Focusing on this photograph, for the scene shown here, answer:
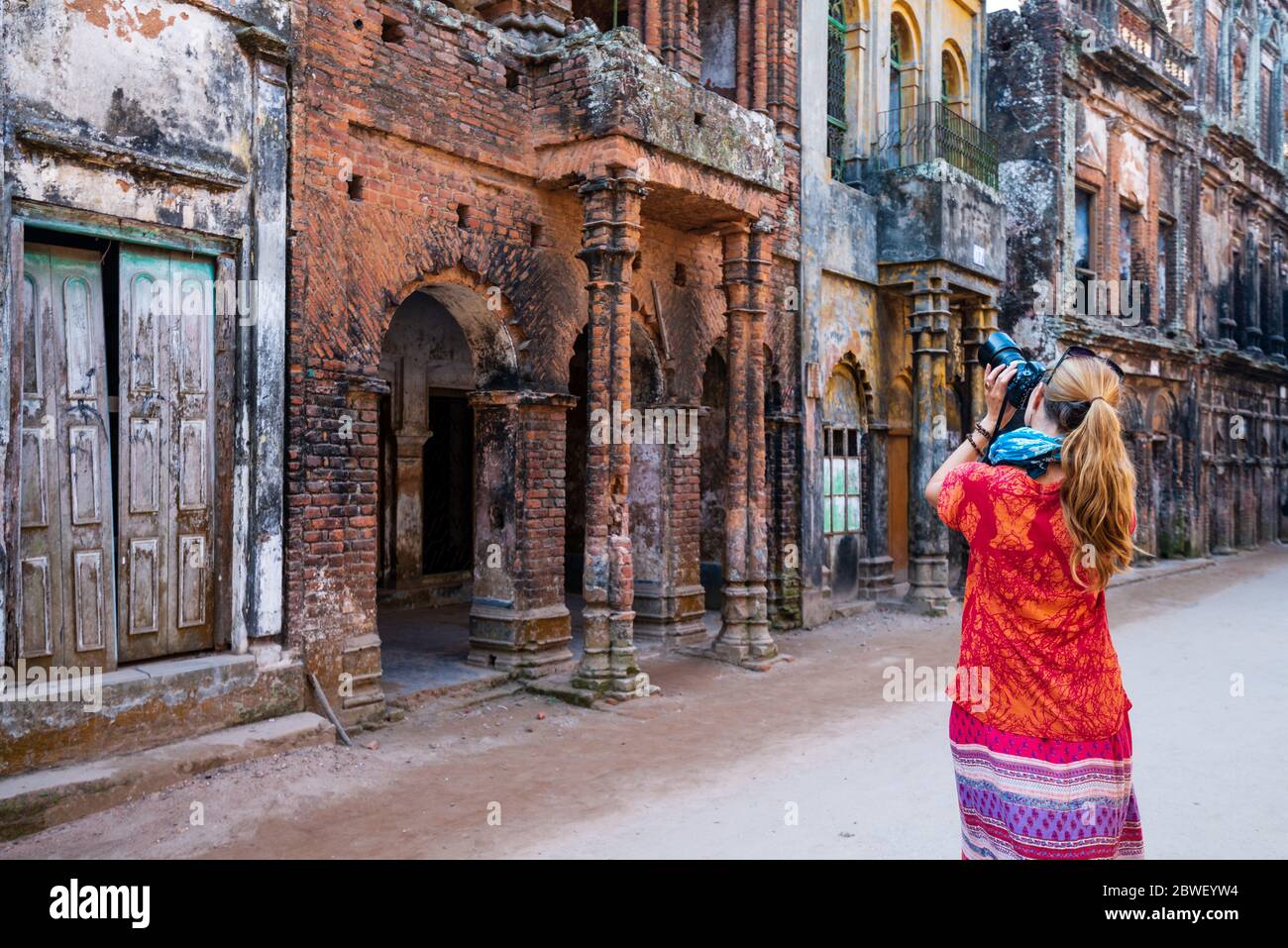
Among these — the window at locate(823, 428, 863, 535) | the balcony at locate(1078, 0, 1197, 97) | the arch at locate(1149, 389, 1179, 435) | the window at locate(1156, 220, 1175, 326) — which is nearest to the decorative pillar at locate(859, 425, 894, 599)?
the window at locate(823, 428, 863, 535)

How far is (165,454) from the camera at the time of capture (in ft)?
21.3

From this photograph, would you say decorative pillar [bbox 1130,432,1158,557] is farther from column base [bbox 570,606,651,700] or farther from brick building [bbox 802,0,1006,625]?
column base [bbox 570,606,651,700]

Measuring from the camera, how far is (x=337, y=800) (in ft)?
19.5

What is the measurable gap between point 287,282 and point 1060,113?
15.1 m

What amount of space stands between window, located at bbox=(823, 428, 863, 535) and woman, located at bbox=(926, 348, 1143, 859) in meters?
10.4

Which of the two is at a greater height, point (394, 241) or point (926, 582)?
point (394, 241)

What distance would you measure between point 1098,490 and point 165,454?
18.5 ft

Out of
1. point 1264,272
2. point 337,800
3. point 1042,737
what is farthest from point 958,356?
point 1264,272

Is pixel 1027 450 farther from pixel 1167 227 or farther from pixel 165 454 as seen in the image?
pixel 1167 227

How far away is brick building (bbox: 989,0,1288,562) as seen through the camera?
1786 cm

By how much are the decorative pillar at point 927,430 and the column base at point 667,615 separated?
443 cm

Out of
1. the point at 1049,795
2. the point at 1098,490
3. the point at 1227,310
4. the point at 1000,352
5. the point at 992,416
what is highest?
the point at 1227,310

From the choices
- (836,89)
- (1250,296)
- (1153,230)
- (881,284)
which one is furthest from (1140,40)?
(881,284)

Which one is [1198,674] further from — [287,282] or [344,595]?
[287,282]
